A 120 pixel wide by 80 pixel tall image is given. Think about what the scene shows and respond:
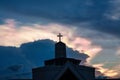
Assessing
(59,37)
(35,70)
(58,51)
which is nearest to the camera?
(35,70)

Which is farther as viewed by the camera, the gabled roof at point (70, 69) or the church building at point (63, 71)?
the church building at point (63, 71)

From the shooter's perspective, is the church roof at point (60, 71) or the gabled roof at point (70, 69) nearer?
the gabled roof at point (70, 69)

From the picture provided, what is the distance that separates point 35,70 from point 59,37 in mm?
11227

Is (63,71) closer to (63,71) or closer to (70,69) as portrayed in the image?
(63,71)

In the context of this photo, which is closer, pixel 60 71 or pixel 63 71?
pixel 63 71

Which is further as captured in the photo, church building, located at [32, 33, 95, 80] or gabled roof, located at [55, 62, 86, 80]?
church building, located at [32, 33, 95, 80]

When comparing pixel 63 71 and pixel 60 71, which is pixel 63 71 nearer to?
pixel 63 71

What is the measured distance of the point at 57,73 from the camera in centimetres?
5044

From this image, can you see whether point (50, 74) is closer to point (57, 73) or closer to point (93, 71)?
point (57, 73)

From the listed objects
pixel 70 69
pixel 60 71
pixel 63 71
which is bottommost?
pixel 63 71

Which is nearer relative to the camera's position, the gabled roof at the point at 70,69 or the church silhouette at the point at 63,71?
the gabled roof at the point at 70,69

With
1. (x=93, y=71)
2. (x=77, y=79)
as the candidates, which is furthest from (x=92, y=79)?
(x=77, y=79)

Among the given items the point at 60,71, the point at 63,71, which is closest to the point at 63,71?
the point at 63,71

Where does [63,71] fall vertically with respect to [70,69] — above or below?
below
